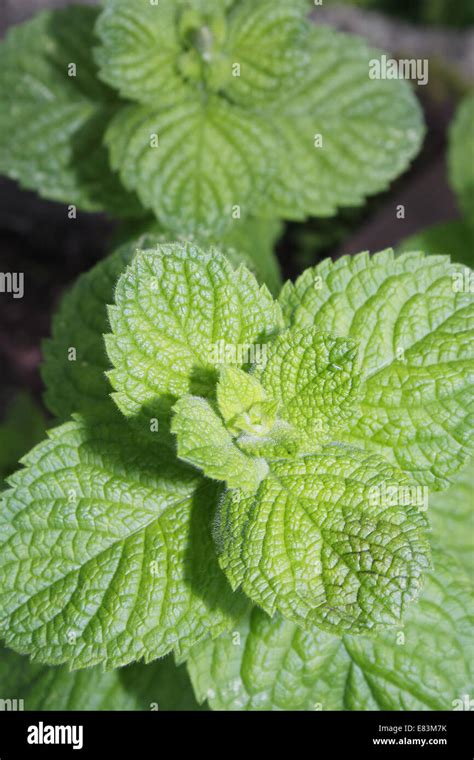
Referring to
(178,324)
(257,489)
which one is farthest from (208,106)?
(257,489)

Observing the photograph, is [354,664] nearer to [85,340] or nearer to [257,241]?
[85,340]

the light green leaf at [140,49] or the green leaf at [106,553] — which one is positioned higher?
the light green leaf at [140,49]

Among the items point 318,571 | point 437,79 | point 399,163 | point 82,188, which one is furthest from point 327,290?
point 437,79

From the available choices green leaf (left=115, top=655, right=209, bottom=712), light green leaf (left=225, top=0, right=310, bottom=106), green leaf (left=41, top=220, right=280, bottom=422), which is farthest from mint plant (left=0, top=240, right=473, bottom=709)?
light green leaf (left=225, top=0, right=310, bottom=106)

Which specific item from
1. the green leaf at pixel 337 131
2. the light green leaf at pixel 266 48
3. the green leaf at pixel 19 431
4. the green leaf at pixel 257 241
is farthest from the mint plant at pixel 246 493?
the green leaf at pixel 19 431

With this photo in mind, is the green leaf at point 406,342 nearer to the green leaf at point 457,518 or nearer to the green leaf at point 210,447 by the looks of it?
the green leaf at point 210,447
